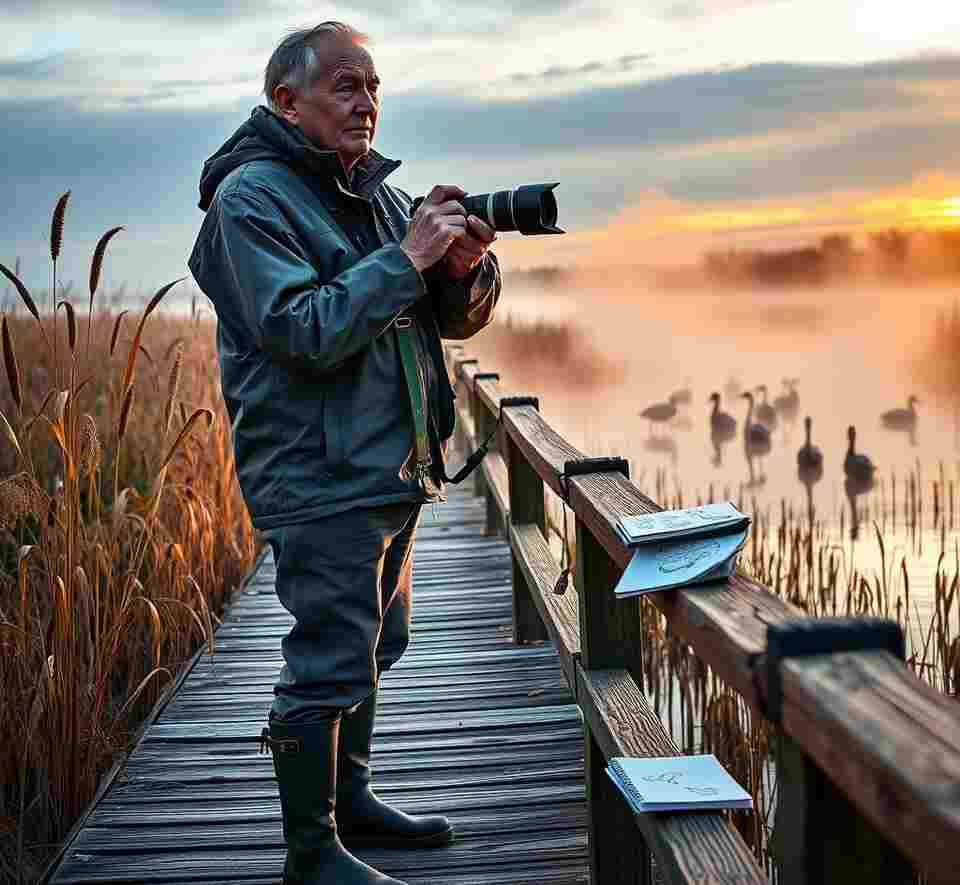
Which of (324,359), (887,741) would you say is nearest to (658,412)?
(324,359)

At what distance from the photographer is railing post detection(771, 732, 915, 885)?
1.46 meters

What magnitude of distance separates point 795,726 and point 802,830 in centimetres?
14

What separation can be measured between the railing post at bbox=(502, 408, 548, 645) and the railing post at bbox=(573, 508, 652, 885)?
1868 mm

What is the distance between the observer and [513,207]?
2.55 m

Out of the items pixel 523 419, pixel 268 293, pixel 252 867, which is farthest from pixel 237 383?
pixel 523 419

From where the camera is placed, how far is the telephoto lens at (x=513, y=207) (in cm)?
255

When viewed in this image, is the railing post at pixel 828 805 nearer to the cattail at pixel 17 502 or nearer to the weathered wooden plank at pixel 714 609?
the weathered wooden plank at pixel 714 609

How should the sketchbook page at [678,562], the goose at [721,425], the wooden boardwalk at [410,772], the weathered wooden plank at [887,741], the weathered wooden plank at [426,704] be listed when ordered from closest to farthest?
1. the weathered wooden plank at [887,741]
2. the sketchbook page at [678,562]
3. the wooden boardwalk at [410,772]
4. the weathered wooden plank at [426,704]
5. the goose at [721,425]

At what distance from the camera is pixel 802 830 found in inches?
58.3

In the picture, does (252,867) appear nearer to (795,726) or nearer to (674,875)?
(674,875)

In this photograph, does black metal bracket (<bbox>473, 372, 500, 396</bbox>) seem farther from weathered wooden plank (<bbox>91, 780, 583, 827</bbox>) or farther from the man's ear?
the man's ear

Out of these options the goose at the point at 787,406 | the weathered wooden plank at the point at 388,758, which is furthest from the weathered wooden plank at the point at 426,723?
the goose at the point at 787,406

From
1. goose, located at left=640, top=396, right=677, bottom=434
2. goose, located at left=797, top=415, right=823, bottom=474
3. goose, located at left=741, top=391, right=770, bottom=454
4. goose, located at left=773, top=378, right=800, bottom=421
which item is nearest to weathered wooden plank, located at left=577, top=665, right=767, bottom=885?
goose, located at left=797, top=415, right=823, bottom=474

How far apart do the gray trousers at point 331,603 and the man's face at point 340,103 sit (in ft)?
2.33
